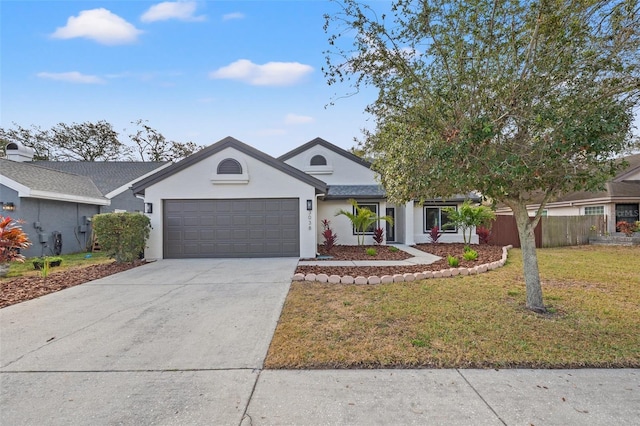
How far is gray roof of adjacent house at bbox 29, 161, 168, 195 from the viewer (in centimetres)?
1792

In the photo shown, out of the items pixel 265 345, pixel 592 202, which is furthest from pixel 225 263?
pixel 592 202

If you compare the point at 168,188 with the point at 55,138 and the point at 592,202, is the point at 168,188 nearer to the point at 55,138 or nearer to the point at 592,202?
the point at 592,202

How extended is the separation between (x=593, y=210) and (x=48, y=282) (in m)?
27.2

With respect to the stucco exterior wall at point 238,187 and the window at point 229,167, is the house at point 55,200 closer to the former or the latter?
the stucco exterior wall at point 238,187

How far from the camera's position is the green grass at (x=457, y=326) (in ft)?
11.8

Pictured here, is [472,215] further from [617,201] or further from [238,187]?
[617,201]

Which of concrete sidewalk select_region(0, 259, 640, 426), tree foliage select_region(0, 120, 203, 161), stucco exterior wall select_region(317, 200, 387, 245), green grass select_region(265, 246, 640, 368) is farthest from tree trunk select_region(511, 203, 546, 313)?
tree foliage select_region(0, 120, 203, 161)

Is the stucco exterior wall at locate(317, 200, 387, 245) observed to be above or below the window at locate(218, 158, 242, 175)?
below

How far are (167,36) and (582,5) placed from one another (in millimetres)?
11691

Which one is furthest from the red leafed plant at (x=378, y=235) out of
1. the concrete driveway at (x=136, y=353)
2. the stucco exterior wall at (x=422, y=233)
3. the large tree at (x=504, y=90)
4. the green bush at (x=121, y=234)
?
the green bush at (x=121, y=234)

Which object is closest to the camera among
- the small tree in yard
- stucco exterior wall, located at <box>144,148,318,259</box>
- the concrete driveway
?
the concrete driveway

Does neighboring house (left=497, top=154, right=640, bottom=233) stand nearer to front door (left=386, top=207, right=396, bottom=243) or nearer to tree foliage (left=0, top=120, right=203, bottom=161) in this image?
front door (left=386, top=207, right=396, bottom=243)

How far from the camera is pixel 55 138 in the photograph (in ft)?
98.0

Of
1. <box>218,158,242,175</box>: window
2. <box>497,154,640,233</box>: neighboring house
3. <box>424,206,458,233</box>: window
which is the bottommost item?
<box>424,206,458,233</box>: window
